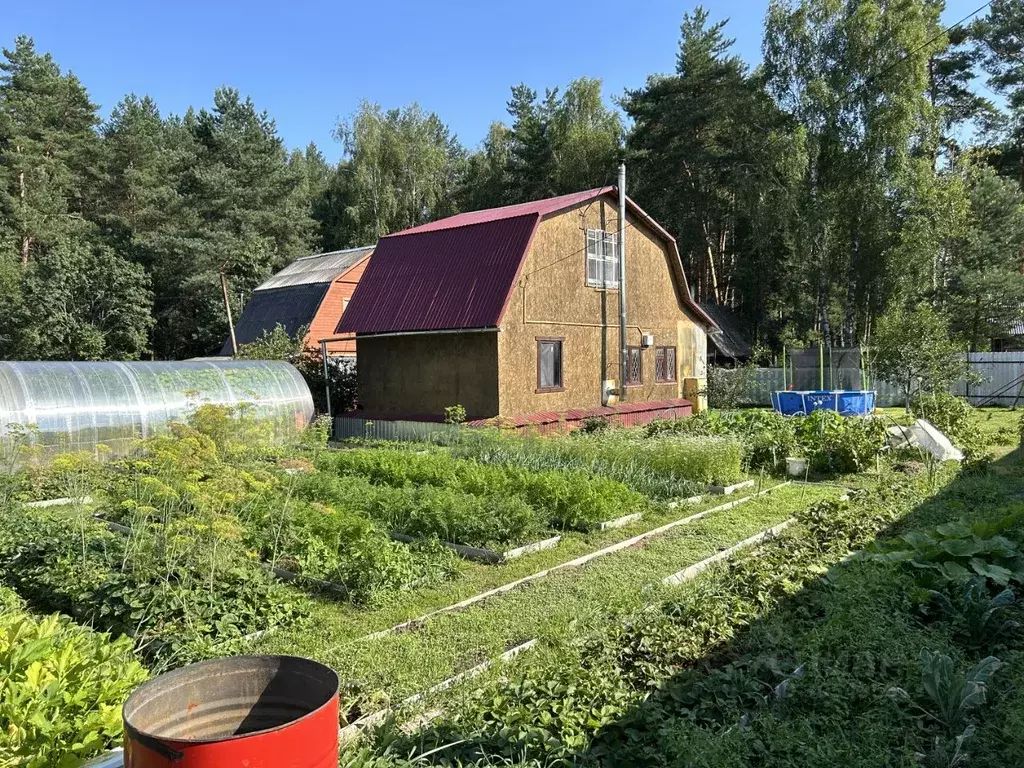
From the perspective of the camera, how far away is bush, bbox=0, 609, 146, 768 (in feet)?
9.83

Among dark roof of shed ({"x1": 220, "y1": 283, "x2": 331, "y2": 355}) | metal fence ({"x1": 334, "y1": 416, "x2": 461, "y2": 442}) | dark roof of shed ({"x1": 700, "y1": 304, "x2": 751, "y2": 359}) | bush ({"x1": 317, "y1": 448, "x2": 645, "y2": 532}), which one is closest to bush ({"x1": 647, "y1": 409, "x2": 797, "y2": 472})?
bush ({"x1": 317, "y1": 448, "x2": 645, "y2": 532})

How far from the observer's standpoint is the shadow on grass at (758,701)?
3.53m

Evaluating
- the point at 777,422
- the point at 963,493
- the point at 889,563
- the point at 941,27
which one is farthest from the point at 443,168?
the point at 889,563

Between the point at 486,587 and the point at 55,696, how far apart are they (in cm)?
393

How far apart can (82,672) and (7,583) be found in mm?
3899

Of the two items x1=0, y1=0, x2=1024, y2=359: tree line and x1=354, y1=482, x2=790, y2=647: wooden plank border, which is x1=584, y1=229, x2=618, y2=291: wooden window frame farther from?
x1=0, y1=0, x2=1024, y2=359: tree line

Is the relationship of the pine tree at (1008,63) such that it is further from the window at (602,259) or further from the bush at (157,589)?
the bush at (157,589)

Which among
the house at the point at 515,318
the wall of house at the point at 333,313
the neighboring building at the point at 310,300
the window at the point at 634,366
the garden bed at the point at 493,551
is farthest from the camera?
the neighboring building at the point at 310,300

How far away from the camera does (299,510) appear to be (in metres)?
7.84

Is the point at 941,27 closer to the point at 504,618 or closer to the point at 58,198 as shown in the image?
the point at 504,618

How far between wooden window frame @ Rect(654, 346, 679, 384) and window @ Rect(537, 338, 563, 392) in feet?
14.9

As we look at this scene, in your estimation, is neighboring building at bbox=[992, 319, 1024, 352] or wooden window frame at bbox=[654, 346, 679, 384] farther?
neighboring building at bbox=[992, 319, 1024, 352]

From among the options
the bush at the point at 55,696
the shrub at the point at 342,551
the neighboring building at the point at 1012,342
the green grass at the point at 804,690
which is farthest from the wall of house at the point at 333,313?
the neighboring building at the point at 1012,342

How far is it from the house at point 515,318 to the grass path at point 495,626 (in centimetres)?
793
